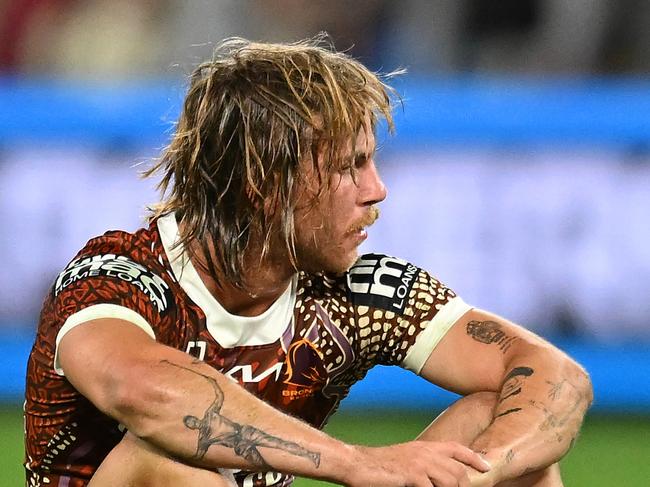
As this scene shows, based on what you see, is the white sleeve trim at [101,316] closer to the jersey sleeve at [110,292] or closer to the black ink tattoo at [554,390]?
the jersey sleeve at [110,292]

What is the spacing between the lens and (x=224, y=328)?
3645mm

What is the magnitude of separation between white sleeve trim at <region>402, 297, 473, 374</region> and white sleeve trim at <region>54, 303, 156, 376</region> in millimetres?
803

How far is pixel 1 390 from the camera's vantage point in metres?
6.67

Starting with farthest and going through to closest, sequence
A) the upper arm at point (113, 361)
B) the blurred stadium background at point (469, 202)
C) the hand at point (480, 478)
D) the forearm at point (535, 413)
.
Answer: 1. the blurred stadium background at point (469, 202)
2. the forearm at point (535, 413)
3. the hand at point (480, 478)
4. the upper arm at point (113, 361)

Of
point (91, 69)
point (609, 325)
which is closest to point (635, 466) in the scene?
point (609, 325)

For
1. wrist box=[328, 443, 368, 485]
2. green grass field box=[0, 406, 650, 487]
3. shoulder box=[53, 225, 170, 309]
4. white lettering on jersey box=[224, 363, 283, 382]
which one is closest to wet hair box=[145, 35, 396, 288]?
shoulder box=[53, 225, 170, 309]

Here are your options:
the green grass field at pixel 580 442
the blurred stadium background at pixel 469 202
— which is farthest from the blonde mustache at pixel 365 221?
the blurred stadium background at pixel 469 202

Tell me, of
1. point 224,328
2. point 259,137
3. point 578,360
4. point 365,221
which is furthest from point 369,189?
point 578,360

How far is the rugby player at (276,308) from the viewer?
11.1 feet

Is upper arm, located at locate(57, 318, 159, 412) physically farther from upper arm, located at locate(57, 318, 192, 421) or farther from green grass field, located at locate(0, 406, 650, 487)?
green grass field, located at locate(0, 406, 650, 487)

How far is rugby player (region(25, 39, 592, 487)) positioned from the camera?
3.38 m

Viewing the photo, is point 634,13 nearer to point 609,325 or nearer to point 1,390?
point 609,325

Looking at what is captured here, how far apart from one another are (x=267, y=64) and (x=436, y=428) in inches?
42.9

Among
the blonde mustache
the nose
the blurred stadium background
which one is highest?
the nose
